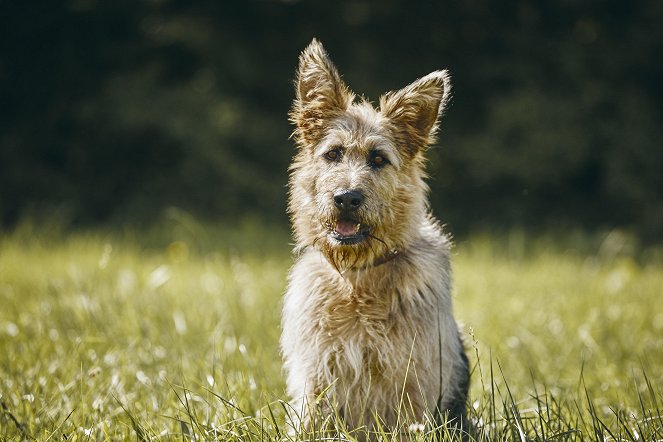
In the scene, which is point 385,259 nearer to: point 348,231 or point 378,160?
point 348,231

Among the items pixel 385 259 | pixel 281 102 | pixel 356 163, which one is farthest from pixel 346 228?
pixel 281 102

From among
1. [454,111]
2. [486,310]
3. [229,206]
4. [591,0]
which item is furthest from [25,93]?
[591,0]

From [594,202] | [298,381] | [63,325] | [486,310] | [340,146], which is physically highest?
[340,146]

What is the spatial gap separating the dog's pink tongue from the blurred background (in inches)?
347

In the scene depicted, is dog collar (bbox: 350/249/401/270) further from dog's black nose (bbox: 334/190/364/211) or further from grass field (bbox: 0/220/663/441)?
grass field (bbox: 0/220/663/441)

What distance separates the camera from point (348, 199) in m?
3.47

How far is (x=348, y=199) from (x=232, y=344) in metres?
2.03

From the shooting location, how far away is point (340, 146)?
381 centimetres

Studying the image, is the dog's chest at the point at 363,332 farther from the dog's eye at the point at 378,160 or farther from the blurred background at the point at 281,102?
the blurred background at the point at 281,102

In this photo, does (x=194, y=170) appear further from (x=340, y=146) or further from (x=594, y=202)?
(x=340, y=146)

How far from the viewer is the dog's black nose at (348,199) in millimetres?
3467

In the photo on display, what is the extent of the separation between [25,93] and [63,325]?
842cm

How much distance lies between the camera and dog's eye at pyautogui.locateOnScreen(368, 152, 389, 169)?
12.4 ft

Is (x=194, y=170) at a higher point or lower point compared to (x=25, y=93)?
lower
